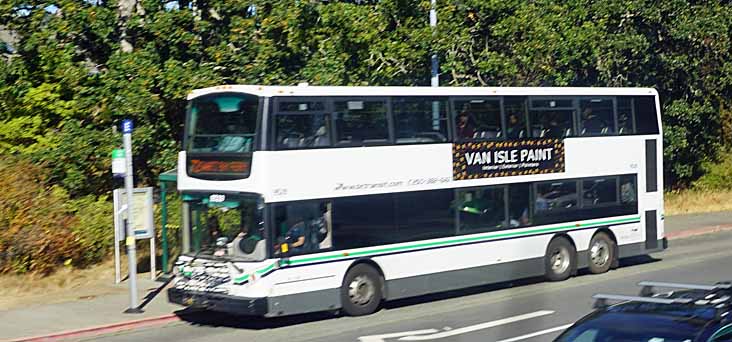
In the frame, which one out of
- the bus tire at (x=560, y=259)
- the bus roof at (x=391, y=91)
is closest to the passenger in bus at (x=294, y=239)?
the bus roof at (x=391, y=91)

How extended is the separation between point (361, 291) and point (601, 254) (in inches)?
248

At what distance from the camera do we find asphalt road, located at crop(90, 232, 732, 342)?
14.5 metres

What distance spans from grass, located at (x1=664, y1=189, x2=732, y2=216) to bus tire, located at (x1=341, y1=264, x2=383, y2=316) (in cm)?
1895

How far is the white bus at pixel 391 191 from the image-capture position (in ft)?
49.5

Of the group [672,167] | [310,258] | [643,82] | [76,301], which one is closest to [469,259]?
[310,258]

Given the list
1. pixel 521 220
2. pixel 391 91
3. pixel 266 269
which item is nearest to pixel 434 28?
pixel 521 220

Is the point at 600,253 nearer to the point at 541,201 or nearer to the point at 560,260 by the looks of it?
the point at 560,260

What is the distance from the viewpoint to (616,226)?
20422 millimetres

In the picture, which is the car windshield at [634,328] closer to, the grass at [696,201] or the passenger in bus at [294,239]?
the passenger in bus at [294,239]

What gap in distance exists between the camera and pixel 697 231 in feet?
93.3

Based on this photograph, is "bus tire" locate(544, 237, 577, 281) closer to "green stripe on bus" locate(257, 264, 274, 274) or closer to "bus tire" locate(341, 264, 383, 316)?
"bus tire" locate(341, 264, 383, 316)

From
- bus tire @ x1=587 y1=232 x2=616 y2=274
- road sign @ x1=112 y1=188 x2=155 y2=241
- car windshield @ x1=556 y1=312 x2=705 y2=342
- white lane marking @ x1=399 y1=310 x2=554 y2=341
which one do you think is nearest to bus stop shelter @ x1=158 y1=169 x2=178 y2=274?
road sign @ x1=112 y1=188 x2=155 y2=241

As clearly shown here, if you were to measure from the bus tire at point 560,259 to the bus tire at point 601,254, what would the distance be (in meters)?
0.57

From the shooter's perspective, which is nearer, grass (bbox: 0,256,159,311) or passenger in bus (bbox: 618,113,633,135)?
grass (bbox: 0,256,159,311)
